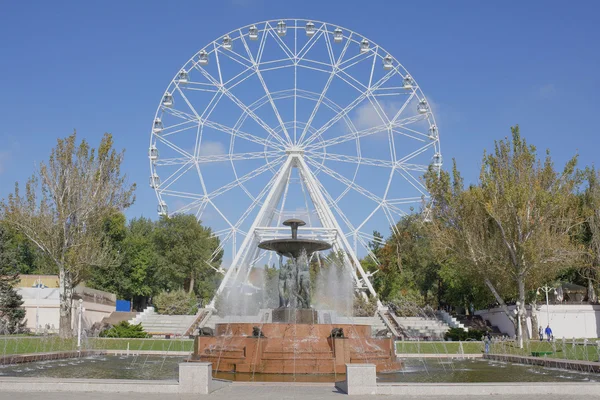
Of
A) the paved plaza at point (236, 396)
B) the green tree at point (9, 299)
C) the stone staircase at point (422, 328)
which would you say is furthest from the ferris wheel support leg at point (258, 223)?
the paved plaza at point (236, 396)

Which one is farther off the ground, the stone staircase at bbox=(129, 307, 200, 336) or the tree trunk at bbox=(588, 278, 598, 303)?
the tree trunk at bbox=(588, 278, 598, 303)

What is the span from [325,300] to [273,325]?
103 feet

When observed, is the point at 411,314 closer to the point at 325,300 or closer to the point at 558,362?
the point at 325,300

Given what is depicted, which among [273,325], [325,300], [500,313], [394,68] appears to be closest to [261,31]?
[394,68]

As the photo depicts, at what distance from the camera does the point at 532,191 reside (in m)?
30.8

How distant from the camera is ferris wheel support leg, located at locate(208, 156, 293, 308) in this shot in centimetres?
4109

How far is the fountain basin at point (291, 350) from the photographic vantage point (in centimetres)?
1609

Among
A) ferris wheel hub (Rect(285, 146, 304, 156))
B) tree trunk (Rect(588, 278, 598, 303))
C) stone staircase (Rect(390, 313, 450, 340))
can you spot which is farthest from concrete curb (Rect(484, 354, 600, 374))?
tree trunk (Rect(588, 278, 598, 303))

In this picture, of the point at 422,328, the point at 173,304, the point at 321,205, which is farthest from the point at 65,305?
the point at 422,328

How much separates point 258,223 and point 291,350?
25.9m

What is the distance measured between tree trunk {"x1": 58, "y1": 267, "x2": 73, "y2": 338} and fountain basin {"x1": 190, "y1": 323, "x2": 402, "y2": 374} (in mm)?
15366

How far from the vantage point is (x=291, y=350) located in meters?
16.3

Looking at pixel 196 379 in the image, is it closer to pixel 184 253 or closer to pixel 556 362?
pixel 556 362

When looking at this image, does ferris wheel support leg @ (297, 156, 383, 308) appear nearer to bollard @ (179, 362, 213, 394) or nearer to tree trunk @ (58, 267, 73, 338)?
tree trunk @ (58, 267, 73, 338)
